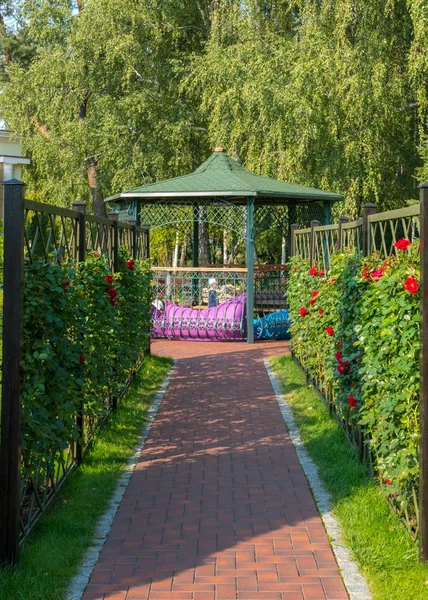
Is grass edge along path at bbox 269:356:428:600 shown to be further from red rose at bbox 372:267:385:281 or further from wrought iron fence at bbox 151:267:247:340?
wrought iron fence at bbox 151:267:247:340

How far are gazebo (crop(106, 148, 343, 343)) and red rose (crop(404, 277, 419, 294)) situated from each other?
11.2 metres

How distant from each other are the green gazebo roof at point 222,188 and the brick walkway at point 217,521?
312 inches

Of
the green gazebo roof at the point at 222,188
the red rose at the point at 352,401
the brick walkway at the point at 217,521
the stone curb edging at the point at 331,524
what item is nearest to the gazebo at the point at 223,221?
the green gazebo roof at the point at 222,188

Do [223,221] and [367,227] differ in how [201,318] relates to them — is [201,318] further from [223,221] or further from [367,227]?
[367,227]

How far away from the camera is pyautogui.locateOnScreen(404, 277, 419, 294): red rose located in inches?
168

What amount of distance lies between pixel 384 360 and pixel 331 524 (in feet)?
3.52

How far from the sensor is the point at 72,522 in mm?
4891

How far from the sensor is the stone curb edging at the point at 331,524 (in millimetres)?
4021

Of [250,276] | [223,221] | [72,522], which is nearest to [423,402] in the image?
[72,522]

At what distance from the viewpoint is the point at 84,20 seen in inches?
934

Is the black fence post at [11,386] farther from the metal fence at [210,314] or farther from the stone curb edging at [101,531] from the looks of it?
the metal fence at [210,314]

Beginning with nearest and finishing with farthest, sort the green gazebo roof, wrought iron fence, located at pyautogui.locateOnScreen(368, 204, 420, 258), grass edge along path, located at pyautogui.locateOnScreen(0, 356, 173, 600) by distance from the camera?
1. grass edge along path, located at pyautogui.locateOnScreen(0, 356, 173, 600)
2. wrought iron fence, located at pyautogui.locateOnScreen(368, 204, 420, 258)
3. the green gazebo roof

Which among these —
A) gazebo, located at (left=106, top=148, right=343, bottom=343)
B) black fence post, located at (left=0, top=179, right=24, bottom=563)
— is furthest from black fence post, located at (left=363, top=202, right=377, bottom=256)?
gazebo, located at (left=106, top=148, right=343, bottom=343)

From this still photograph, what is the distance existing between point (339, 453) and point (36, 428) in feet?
9.91
